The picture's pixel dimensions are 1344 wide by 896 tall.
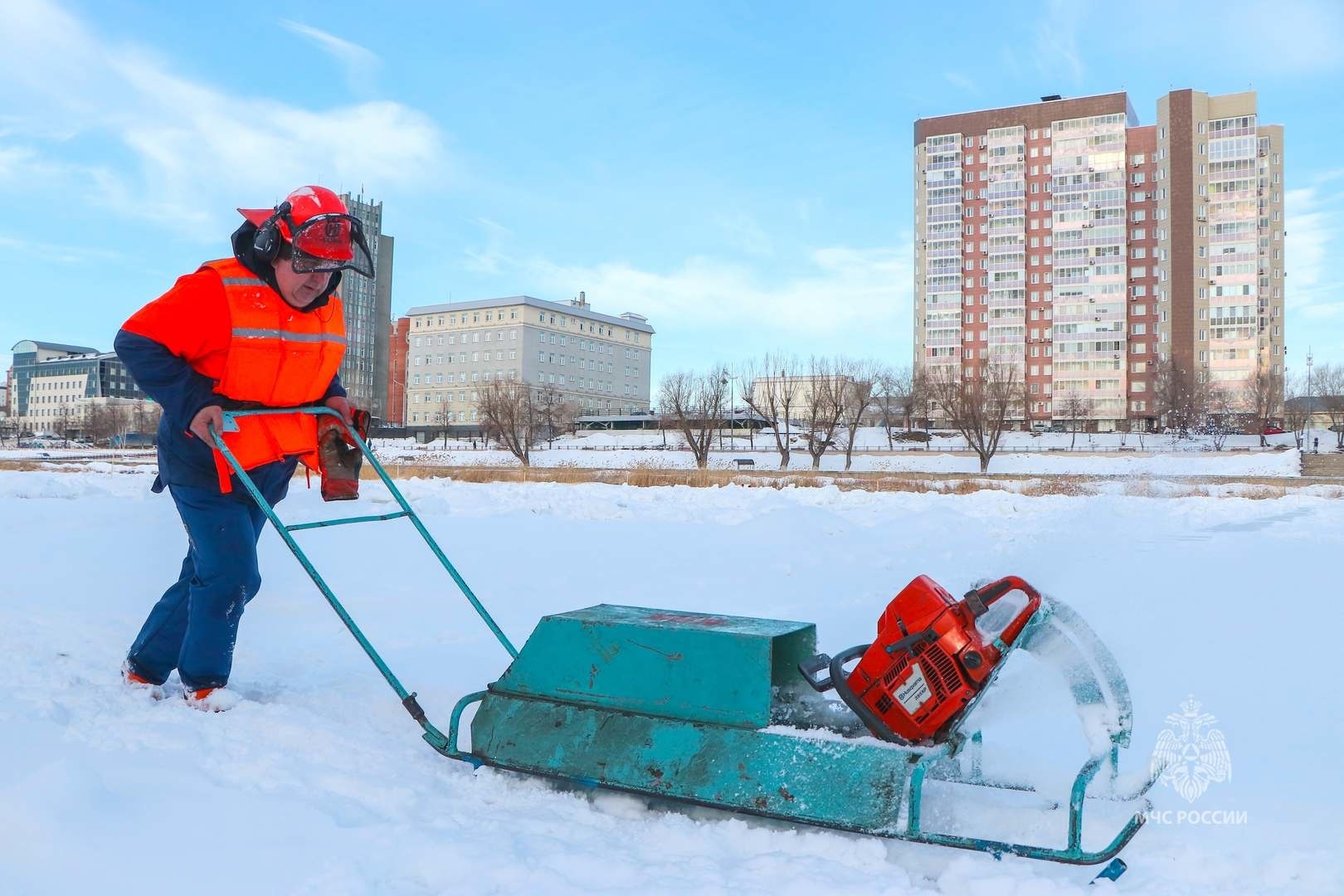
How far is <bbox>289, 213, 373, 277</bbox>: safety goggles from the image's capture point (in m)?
3.20

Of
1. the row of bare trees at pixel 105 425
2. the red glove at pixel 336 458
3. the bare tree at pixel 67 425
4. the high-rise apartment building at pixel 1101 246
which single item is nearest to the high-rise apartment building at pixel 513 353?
the row of bare trees at pixel 105 425

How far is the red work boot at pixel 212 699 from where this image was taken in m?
3.17

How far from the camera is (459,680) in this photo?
3969 mm

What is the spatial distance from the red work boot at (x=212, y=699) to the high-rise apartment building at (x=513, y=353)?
326 feet

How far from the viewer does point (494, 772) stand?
284 cm

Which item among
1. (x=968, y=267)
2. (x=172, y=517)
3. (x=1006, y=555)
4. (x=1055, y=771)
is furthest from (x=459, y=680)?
(x=968, y=267)

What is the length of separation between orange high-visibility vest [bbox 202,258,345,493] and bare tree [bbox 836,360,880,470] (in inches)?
1284

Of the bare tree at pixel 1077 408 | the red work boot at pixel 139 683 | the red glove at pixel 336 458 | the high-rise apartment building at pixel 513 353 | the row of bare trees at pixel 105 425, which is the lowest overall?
the red work boot at pixel 139 683

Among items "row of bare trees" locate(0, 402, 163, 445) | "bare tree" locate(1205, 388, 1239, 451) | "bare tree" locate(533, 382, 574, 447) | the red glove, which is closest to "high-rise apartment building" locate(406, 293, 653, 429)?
"bare tree" locate(533, 382, 574, 447)

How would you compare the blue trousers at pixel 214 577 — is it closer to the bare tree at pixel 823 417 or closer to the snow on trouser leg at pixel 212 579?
the snow on trouser leg at pixel 212 579

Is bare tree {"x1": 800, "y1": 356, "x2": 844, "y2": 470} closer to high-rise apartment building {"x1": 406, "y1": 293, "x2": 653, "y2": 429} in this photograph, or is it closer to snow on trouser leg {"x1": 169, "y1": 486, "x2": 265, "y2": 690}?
snow on trouser leg {"x1": 169, "y1": 486, "x2": 265, "y2": 690}

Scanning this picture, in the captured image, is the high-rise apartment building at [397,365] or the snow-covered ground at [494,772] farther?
the high-rise apartment building at [397,365]

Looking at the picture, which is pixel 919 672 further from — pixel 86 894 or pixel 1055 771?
pixel 86 894

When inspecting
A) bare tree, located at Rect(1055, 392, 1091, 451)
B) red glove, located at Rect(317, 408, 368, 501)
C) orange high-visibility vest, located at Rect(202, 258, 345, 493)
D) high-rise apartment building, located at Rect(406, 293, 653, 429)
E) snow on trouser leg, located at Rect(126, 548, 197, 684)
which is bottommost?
snow on trouser leg, located at Rect(126, 548, 197, 684)
